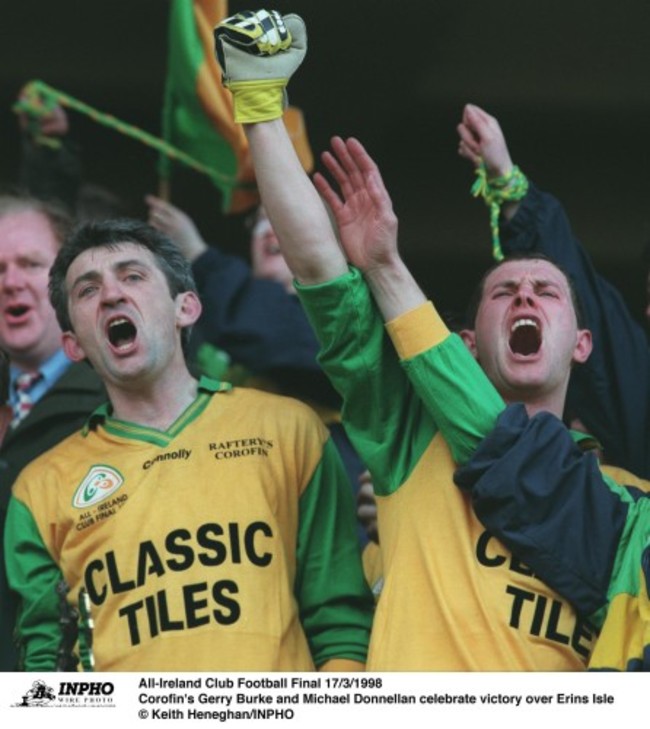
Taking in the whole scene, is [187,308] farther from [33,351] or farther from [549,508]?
[549,508]

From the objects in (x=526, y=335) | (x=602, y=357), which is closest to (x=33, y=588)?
(x=526, y=335)

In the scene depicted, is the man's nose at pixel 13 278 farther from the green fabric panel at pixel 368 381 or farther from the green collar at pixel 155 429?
the green fabric panel at pixel 368 381

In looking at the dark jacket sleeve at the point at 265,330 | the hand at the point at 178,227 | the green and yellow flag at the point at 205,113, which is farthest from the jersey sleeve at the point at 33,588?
the green and yellow flag at the point at 205,113

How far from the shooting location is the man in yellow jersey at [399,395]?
4852 millimetres

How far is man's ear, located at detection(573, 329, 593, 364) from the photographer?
5.32m

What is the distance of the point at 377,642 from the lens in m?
4.89

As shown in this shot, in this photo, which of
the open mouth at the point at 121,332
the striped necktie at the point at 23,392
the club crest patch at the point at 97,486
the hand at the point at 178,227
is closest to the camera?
the club crest patch at the point at 97,486

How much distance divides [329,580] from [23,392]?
118 cm

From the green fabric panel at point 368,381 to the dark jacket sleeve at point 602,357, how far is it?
642mm

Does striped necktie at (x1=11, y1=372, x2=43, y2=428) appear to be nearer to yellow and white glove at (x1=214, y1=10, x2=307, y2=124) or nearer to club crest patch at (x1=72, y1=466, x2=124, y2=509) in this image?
club crest patch at (x1=72, y1=466, x2=124, y2=509)

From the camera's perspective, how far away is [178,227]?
635cm

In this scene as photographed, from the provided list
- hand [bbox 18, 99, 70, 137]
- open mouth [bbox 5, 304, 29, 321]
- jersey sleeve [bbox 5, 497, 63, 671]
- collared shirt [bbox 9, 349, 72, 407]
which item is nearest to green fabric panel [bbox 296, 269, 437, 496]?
jersey sleeve [bbox 5, 497, 63, 671]

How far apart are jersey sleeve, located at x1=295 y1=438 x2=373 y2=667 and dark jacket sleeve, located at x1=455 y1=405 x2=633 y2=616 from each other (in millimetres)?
337

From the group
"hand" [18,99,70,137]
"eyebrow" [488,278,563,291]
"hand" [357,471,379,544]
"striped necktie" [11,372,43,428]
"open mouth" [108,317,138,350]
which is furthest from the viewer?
"hand" [18,99,70,137]
